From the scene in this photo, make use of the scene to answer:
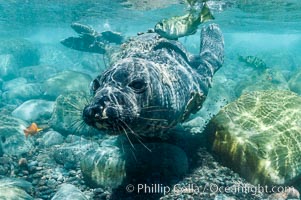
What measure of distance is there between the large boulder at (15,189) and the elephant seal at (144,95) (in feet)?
7.97

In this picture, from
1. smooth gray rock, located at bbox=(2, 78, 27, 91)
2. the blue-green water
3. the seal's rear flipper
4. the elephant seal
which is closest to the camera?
the elephant seal

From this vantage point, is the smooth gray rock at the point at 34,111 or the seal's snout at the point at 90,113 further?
the smooth gray rock at the point at 34,111

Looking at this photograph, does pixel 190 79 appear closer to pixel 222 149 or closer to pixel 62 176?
pixel 222 149

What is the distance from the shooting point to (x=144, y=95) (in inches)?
165

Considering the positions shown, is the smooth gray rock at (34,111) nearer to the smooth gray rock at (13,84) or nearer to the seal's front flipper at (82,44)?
the seal's front flipper at (82,44)

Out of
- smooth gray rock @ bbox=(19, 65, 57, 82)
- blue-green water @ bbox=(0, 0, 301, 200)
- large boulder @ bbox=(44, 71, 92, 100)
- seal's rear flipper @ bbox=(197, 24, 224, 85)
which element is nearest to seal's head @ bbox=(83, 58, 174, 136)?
blue-green water @ bbox=(0, 0, 301, 200)

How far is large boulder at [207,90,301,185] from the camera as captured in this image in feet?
17.9

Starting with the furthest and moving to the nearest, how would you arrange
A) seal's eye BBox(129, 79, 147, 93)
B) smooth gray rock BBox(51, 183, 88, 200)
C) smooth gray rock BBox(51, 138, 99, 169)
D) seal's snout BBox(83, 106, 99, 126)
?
smooth gray rock BBox(51, 138, 99, 169)
smooth gray rock BBox(51, 183, 88, 200)
seal's eye BBox(129, 79, 147, 93)
seal's snout BBox(83, 106, 99, 126)

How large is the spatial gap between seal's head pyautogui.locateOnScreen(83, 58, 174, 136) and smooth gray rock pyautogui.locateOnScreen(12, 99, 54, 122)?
30.3 ft

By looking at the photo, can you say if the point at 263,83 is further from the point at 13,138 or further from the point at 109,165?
the point at 13,138

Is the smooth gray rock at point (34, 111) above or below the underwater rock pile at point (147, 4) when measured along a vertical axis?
below

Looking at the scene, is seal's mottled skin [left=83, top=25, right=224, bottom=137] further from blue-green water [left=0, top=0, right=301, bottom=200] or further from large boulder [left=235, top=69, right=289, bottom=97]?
large boulder [left=235, top=69, right=289, bottom=97]

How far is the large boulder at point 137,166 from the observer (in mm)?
5445

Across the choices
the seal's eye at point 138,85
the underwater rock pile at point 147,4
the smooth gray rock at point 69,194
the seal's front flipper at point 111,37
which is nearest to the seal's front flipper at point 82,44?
the seal's front flipper at point 111,37
